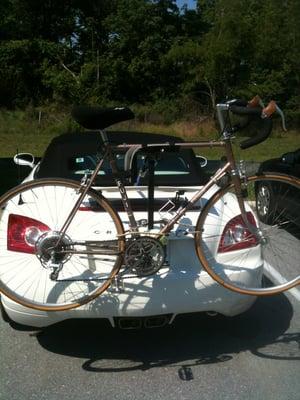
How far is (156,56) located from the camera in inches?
1511

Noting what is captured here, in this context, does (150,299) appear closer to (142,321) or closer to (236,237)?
(142,321)

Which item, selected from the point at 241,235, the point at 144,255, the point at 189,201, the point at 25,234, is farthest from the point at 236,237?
the point at 25,234

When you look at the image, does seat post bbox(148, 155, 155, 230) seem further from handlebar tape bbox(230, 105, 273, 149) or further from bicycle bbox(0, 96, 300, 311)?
handlebar tape bbox(230, 105, 273, 149)

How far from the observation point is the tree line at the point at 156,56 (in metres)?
34.5

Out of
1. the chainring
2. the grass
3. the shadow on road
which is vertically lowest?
the grass

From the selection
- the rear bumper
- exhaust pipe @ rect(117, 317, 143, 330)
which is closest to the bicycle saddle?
the rear bumper

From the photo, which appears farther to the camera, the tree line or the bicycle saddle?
the tree line

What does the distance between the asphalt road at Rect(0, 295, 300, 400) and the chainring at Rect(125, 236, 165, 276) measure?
67cm

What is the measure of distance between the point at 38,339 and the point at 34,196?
113 centimetres

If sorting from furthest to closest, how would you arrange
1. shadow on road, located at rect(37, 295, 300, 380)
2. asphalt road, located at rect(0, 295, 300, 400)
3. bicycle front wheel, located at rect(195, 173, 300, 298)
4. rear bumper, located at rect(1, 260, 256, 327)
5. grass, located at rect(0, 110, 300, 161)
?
grass, located at rect(0, 110, 300, 161) < shadow on road, located at rect(37, 295, 300, 380) < bicycle front wheel, located at rect(195, 173, 300, 298) < rear bumper, located at rect(1, 260, 256, 327) < asphalt road, located at rect(0, 295, 300, 400)

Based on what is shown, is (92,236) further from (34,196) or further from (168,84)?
(168,84)

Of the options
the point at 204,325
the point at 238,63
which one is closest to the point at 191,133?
the point at 238,63

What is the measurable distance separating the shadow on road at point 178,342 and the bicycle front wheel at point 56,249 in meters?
0.57

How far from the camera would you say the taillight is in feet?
11.8
